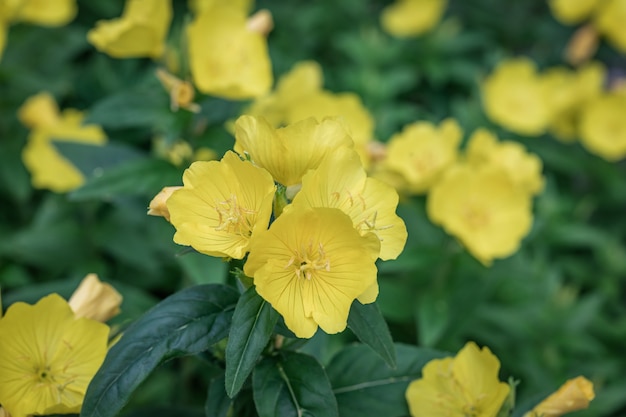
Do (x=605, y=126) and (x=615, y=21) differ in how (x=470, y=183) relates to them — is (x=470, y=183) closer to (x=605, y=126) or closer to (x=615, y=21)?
(x=605, y=126)

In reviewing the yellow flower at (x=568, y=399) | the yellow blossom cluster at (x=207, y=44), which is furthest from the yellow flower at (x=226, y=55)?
the yellow flower at (x=568, y=399)

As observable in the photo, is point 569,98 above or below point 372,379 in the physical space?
below

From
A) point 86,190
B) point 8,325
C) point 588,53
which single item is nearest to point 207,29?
point 86,190

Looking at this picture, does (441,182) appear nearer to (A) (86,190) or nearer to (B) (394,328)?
(B) (394,328)

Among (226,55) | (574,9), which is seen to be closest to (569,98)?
(574,9)

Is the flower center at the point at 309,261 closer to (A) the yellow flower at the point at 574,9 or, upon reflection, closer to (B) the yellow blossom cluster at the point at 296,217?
(B) the yellow blossom cluster at the point at 296,217

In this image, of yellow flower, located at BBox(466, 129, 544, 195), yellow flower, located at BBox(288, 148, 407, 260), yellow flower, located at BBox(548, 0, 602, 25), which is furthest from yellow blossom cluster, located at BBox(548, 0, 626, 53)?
yellow flower, located at BBox(288, 148, 407, 260)
